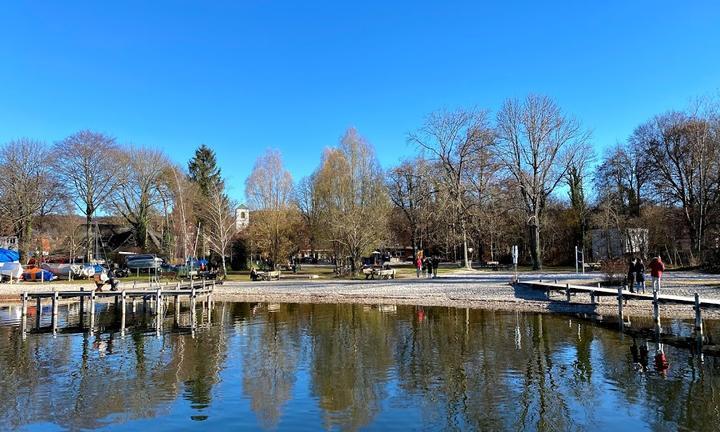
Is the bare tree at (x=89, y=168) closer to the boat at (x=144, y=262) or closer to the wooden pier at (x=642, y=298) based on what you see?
Answer: the boat at (x=144, y=262)

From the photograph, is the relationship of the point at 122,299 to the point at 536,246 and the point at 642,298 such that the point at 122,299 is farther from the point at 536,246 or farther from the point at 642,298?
the point at 536,246

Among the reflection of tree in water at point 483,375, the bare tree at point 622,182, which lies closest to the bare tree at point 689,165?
the bare tree at point 622,182

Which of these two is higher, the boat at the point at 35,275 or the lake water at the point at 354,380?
the boat at the point at 35,275

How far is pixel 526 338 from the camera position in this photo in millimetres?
16391

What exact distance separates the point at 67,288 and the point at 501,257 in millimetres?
50119

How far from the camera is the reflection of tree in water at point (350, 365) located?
962 centimetres

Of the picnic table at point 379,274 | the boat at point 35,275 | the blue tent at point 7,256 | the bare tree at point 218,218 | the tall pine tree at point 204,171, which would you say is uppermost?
the tall pine tree at point 204,171

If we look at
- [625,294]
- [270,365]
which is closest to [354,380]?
[270,365]

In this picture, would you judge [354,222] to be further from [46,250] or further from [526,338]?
[46,250]

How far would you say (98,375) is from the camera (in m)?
12.3

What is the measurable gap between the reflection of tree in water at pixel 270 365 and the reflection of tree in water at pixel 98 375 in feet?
A: 2.97

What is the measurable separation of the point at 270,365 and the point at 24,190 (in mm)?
42246

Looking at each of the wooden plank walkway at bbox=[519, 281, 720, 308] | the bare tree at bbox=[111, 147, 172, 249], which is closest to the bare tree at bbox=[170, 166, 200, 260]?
the bare tree at bbox=[111, 147, 172, 249]

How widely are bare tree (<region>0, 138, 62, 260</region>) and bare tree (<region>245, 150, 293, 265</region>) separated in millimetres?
17116
